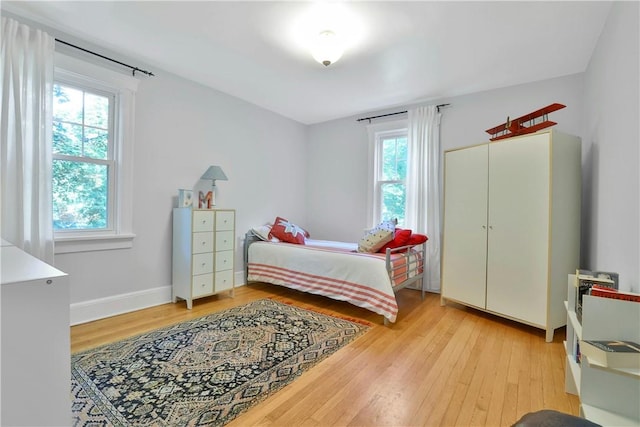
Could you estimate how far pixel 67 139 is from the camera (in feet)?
8.34

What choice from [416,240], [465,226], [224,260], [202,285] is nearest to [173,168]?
[224,260]

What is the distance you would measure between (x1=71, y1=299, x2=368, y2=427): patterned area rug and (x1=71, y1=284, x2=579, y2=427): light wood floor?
138 mm

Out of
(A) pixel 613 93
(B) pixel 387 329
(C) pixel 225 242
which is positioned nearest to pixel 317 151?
(C) pixel 225 242

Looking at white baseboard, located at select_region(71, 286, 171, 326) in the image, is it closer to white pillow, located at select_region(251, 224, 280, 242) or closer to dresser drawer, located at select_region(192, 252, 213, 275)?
dresser drawer, located at select_region(192, 252, 213, 275)

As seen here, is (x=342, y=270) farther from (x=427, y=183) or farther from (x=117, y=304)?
(x=117, y=304)

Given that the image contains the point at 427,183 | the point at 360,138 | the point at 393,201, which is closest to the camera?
the point at 427,183

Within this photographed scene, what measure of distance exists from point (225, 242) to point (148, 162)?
1142 mm

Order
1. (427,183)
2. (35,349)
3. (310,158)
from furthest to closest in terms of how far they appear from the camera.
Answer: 1. (310,158)
2. (427,183)
3. (35,349)

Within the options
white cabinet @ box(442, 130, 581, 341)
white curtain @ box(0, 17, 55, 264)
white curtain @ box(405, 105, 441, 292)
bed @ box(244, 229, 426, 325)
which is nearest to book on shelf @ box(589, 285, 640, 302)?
white cabinet @ box(442, 130, 581, 341)

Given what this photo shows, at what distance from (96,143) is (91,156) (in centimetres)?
13

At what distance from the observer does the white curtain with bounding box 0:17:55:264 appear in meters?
2.09

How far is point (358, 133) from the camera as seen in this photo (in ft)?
14.5

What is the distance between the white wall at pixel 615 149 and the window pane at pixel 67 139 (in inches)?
156

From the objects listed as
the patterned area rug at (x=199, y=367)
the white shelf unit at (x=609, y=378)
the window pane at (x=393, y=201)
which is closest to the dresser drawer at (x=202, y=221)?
the patterned area rug at (x=199, y=367)
